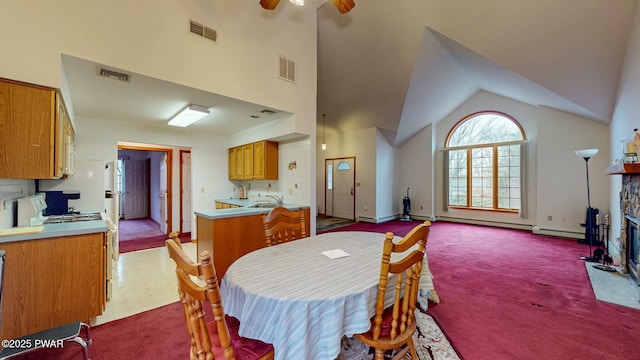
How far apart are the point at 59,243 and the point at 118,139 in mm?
2888

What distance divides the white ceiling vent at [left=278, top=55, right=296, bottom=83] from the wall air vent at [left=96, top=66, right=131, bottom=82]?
68.0 inches

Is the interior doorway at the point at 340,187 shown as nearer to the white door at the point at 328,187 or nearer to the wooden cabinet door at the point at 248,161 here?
the white door at the point at 328,187

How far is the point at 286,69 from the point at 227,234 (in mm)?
2374

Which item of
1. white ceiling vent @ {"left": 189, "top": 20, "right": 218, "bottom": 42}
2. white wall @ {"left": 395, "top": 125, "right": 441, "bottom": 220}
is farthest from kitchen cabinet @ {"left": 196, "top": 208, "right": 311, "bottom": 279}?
white wall @ {"left": 395, "top": 125, "right": 441, "bottom": 220}

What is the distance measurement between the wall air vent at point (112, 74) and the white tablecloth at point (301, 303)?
216 centimetres

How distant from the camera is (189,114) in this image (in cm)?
351

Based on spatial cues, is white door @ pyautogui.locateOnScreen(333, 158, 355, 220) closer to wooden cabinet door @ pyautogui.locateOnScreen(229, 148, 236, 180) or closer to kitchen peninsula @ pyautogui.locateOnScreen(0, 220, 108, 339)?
wooden cabinet door @ pyautogui.locateOnScreen(229, 148, 236, 180)

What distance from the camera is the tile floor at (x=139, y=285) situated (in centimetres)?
252

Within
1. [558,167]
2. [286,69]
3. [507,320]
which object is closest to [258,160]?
[286,69]

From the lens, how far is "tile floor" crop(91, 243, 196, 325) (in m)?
2.52

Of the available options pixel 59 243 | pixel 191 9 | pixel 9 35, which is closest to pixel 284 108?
pixel 191 9

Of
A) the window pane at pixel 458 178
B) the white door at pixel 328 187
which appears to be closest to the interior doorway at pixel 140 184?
the white door at pixel 328 187

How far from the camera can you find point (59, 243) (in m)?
1.93

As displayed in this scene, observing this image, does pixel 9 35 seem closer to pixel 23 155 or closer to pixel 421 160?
pixel 23 155
